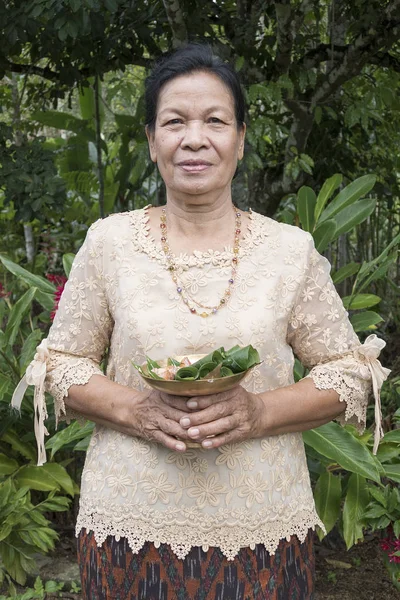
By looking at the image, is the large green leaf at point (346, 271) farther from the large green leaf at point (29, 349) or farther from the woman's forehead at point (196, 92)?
the woman's forehead at point (196, 92)

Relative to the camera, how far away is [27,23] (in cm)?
336

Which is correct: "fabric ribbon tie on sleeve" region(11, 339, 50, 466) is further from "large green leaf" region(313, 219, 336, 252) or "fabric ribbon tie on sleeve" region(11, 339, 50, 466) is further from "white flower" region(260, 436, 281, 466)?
"large green leaf" region(313, 219, 336, 252)

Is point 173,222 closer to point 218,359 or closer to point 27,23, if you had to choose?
point 218,359

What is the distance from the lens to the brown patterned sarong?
5.39 ft

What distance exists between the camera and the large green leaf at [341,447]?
2596 mm

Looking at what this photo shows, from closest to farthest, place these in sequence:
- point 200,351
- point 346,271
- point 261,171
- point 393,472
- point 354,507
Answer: point 200,351, point 393,472, point 354,507, point 346,271, point 261,171

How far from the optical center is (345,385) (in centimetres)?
172

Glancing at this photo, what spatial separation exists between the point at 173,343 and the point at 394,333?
13.6 feet

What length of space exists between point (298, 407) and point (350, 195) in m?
1.90

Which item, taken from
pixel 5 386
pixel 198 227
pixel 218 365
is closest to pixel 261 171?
pixel 5 386

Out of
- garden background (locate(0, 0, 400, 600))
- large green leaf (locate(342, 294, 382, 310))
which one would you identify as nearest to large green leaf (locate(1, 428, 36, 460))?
garden background (locate(0, 0, 400, 600))

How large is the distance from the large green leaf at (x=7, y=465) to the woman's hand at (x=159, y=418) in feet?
6.80

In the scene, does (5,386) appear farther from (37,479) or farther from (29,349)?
(37,479)

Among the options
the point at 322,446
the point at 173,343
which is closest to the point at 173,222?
the point at 173,343
